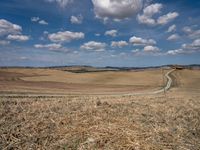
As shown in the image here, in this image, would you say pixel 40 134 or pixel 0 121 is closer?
pixel 40 134

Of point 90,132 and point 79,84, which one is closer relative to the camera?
point 90,132

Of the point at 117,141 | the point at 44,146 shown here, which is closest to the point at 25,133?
the point at 44,146

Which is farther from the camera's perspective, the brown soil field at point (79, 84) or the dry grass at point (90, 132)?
the brown soil field at point (79, 84)

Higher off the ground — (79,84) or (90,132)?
(90,132)

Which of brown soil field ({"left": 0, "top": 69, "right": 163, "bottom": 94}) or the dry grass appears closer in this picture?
the dry grass

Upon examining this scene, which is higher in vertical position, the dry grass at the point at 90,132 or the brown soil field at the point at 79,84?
the dry grass at the point at 90,132

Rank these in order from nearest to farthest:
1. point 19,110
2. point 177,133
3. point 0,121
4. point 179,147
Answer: point 179,147 → point 177,133 → point 0,121 → point 19,110

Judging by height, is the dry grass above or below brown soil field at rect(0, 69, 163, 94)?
above

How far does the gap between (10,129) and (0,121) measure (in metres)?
1.08

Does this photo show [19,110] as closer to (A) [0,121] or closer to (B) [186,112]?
(A) [0,121]

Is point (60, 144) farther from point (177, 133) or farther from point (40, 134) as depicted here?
point (177, 133)

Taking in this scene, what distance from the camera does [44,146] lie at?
6.63 m

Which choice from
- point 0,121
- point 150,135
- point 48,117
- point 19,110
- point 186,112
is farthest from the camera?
point 186,112

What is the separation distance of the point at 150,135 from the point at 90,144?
2050mm
